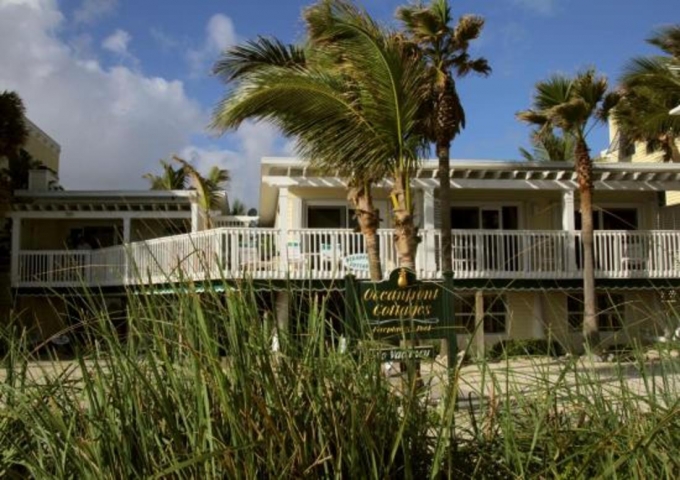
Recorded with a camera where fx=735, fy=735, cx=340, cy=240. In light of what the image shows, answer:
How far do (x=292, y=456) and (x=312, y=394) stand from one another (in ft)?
1.03

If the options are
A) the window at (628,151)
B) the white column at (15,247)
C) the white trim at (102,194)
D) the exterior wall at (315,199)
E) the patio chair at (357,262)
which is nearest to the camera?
the patio chair at (357,262)

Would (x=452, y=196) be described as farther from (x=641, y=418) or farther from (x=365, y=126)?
(x=641, y=418)

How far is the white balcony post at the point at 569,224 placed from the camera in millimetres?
20625

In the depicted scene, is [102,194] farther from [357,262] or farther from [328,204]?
[357,262]

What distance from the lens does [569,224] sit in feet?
68.9

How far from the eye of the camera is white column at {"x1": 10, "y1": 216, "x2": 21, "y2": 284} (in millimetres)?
22641

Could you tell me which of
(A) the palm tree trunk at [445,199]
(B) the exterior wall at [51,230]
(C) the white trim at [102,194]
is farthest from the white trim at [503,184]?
(B) the exterior wall at [51,230]

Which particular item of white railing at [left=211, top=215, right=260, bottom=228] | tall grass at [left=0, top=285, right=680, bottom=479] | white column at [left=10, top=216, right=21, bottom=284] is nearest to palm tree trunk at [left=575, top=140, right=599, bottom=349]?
white railing at [left=211, top=215, right=260, bottom=228]

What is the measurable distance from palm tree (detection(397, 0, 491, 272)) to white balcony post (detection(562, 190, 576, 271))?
4.70m

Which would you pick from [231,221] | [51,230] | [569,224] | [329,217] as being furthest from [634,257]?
[51,230]

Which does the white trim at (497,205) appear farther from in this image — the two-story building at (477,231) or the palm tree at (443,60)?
the palm tree at (443,60)

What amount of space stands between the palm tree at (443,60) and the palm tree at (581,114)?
200 cm

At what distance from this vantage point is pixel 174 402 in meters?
2.74

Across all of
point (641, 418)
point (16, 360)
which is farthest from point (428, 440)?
point (16, 360)
